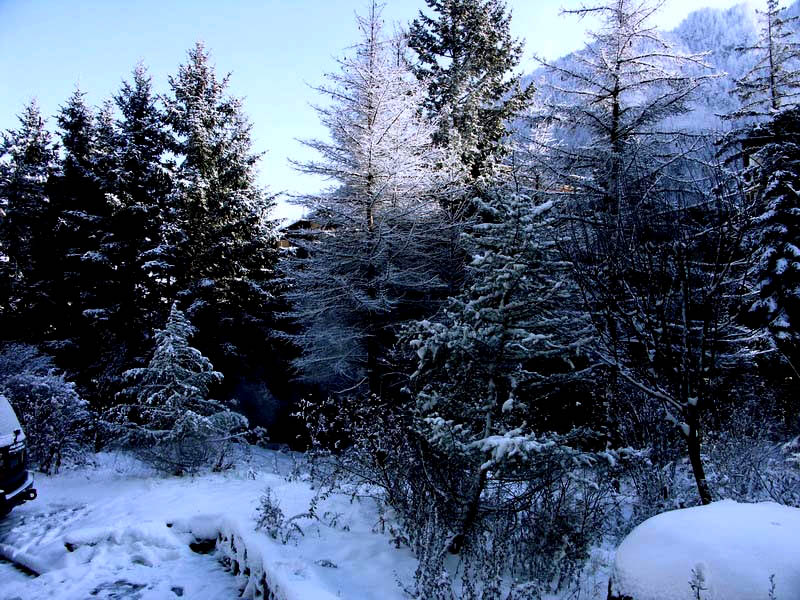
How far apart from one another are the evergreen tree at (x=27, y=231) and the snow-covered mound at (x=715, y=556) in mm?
20975

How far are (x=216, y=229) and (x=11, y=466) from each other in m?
11.5

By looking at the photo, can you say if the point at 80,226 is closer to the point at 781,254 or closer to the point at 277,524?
the point at 277,524

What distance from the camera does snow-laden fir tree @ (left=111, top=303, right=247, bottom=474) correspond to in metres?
9.62

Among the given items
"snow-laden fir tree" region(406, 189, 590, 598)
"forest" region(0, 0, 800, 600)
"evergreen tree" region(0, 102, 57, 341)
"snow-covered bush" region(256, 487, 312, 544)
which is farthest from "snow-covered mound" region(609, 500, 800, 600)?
"evergreen tree" region(0, 102, 57, 341)

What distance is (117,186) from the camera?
16906mm

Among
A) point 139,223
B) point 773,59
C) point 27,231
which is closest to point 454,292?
point 139,223

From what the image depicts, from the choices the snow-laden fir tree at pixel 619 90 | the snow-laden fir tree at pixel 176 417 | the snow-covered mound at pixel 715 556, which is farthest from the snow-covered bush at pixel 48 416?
the snow-laden fir tree at pixel 619 90

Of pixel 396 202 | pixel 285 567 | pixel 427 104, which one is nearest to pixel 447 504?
pixel 285 567

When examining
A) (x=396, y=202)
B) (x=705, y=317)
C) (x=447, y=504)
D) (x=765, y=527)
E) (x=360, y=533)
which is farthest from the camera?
(x=396, y=202)

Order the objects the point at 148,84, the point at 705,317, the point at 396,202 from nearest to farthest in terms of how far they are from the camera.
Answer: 1. the point at 705,317
2. the point at 396,202
3. the point at 148,84

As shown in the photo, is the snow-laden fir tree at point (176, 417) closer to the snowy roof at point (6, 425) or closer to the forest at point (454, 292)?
the forest at point (454, 292)

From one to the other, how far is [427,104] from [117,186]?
39.4 ft

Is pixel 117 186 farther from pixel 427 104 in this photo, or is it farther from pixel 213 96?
pixel 427 104

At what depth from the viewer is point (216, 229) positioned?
1722 cm
